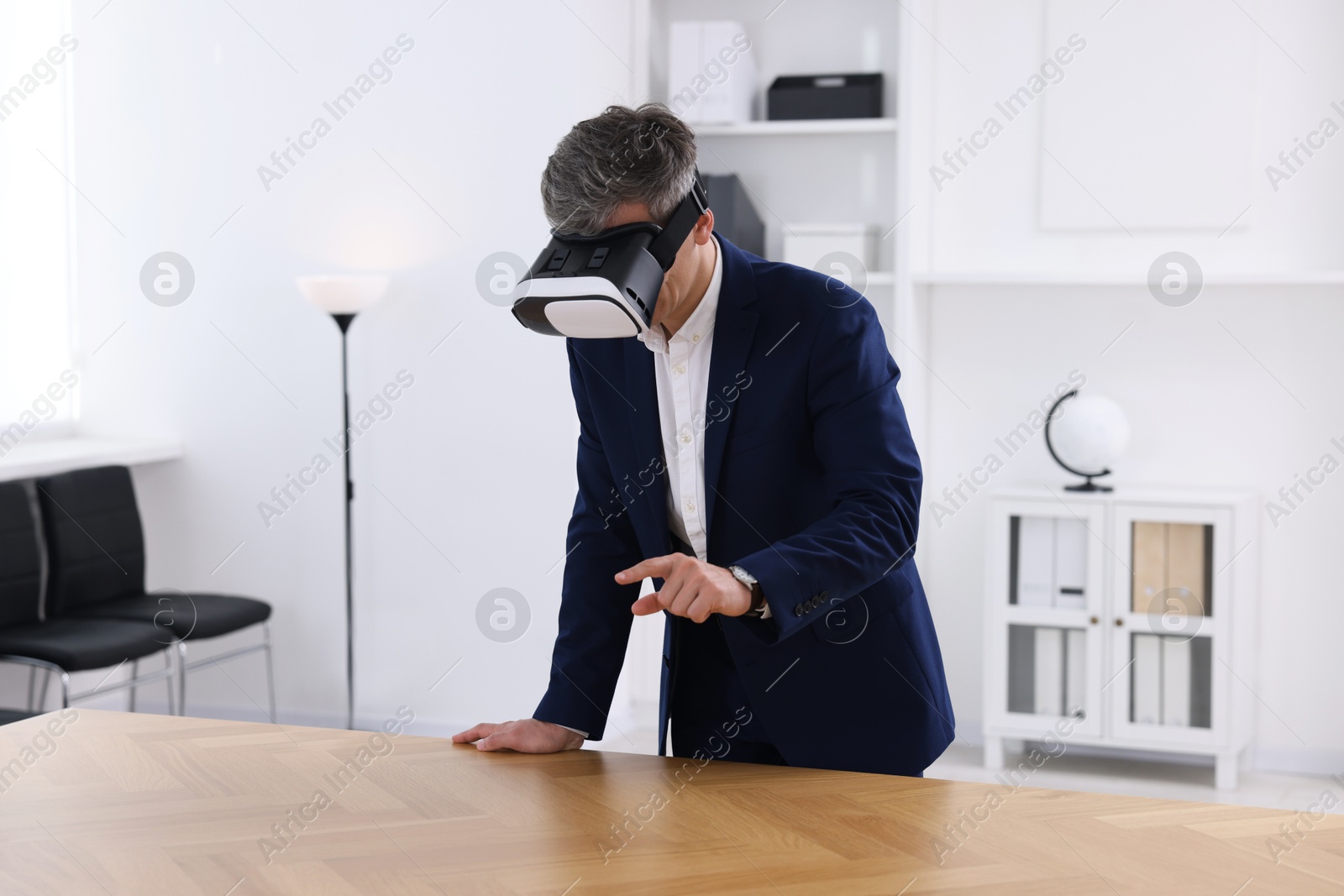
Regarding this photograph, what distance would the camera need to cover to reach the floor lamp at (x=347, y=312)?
3.70 m

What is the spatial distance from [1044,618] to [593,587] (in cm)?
245

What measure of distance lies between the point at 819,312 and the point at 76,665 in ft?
8.26

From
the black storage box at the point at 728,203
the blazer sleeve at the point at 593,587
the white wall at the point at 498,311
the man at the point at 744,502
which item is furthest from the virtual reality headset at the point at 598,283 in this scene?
the white wall at the point at 498,311

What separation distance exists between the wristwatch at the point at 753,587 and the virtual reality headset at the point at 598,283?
0.29 metres

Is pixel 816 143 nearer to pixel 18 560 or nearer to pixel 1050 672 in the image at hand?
pixel 1050 672

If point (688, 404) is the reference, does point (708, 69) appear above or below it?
above

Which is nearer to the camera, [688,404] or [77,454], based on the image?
[688,404]

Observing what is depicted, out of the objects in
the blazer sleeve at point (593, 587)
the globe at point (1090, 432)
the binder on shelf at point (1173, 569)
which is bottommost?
the binder on shelf at point (1173, 569)

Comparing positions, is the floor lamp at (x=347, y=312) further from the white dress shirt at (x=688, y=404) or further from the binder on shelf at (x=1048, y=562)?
the white dress shirt at (x=688, y=404)

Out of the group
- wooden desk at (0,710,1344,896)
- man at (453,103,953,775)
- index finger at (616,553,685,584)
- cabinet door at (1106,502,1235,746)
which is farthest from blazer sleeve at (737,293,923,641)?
cabinet door at (1106,502,1235,746)

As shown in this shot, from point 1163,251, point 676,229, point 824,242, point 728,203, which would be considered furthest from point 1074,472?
point 676,229

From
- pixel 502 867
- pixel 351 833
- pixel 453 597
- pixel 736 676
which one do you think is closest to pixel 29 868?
pixel 351 833

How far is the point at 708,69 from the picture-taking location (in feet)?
12.8

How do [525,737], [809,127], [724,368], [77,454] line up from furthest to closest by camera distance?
[809,127] < [77,454] < [724,368] < [525,737]
